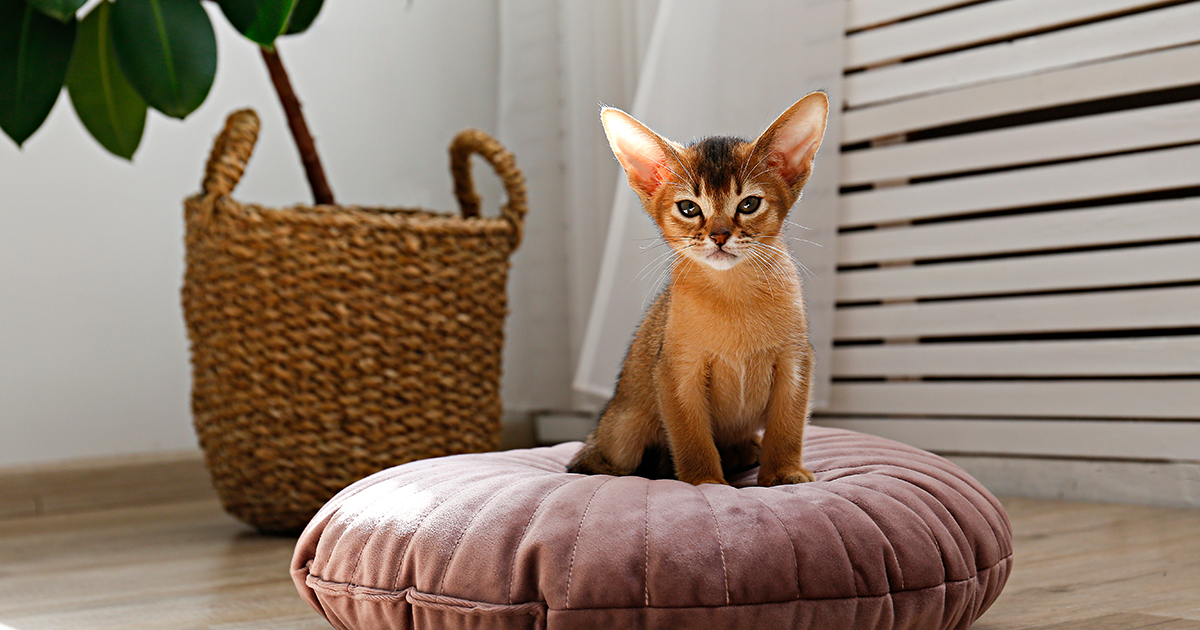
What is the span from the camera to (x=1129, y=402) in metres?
1.82

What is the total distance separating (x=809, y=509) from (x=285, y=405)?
1.09 meters

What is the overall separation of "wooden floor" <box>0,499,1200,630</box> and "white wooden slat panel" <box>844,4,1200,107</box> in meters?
0.82

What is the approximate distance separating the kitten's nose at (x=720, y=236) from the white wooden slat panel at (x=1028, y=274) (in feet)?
3.78

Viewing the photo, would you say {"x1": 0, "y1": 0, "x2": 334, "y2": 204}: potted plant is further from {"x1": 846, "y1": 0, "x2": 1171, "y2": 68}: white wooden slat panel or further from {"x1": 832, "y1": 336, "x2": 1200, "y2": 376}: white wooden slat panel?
{"x1": 832, "y1": 336, "x2": 1200, "y2": 376}: white wooden slat panel

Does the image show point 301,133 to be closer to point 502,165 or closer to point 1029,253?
point 502,165

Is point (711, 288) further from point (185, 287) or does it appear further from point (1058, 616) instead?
point (185, 287)

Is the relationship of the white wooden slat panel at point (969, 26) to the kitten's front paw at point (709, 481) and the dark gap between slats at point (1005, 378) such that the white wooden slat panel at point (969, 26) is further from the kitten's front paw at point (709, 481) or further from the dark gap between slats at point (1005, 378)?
the kitten's front paw at point (709, 481)

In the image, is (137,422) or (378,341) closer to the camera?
(378,341)

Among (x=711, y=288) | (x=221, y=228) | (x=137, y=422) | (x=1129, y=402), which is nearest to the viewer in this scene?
(x=711, y=288)

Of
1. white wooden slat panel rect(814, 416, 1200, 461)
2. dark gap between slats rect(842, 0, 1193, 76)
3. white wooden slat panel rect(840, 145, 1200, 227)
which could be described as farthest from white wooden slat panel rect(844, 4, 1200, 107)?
white wooden slat panel rect(814, 416, 1200, 461)

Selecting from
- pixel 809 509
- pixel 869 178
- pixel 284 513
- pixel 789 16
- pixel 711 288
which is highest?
pixel 789 16

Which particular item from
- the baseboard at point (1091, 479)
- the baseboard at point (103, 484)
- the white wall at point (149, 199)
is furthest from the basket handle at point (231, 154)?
the baseboard at point (1091, 479)

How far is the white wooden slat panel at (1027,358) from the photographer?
5.82ft

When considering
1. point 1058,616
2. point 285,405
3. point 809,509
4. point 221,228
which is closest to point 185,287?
point 221,228
